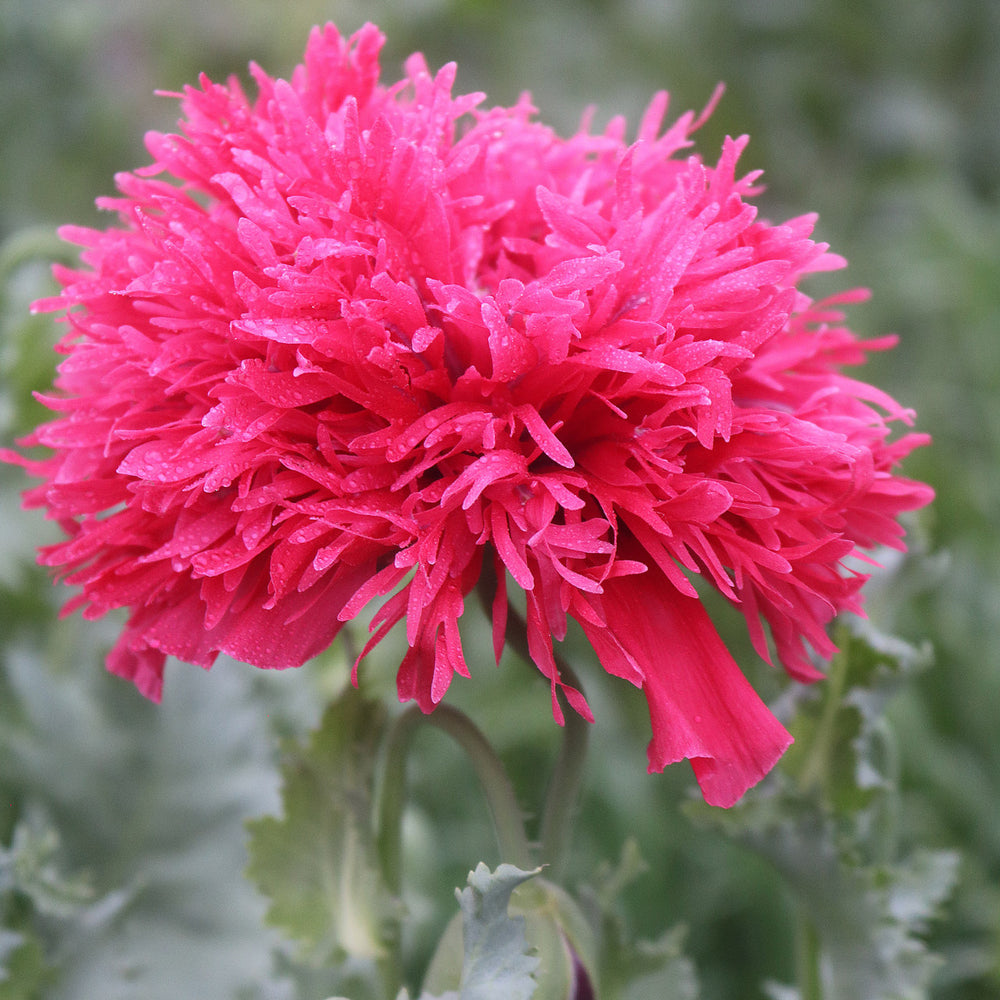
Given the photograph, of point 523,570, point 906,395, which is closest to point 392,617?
point 523,570

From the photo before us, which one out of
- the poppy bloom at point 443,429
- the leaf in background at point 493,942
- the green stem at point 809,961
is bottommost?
the green stem at point 809,961

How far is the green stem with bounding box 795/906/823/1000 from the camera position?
79 centimetres

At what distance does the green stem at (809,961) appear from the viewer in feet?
2.58

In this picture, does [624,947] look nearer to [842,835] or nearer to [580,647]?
[842,835]

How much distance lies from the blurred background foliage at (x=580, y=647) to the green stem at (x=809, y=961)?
0.17 metres

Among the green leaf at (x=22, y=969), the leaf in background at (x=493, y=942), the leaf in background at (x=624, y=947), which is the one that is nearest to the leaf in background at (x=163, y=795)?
the green leaf at (x=22, y=969)

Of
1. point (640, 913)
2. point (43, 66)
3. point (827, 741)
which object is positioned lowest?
point (640, 913)

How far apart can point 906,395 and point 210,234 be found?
5.03 feet

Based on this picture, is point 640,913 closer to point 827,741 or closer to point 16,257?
point 827,741

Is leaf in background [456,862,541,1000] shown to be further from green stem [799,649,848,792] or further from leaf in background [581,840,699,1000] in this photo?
green stem [799,649,848,792]

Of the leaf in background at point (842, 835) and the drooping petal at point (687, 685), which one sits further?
the leaf in background at point (842, 835)

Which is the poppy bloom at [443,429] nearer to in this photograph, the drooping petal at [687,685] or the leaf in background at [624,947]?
the drooping petal at [687,685]

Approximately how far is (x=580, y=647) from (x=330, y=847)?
76 cm

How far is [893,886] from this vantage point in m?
0.79
